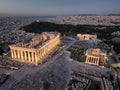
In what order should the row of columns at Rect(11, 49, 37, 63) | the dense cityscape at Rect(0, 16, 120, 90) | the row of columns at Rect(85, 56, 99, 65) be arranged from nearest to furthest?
the dense cityscape at Rect(0, 16, 120, 90), the row of columns at Rect(85, 56, 99, 65), the row of columns at Rect(11, 49, 37, 63)

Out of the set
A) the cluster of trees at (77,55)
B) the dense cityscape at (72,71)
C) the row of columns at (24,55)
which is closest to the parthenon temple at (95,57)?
the dense cityscape at (72,71)

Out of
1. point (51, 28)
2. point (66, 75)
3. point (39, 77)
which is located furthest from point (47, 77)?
point (51, 28)

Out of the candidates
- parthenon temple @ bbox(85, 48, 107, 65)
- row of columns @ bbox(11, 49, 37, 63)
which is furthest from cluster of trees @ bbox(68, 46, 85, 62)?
row of columns @ bbox(11, 49, 37, 63)

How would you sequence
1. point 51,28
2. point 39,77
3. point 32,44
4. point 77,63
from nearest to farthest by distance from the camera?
point 39,77 < point 77,63 < point 32,44 < point 51,28

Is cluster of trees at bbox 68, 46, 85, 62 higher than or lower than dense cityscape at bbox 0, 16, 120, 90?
higher

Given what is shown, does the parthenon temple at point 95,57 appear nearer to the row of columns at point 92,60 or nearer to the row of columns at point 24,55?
the row of columns at point 92,60

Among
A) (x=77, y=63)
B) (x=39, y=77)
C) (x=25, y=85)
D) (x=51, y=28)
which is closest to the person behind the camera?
(x=25, y=85)

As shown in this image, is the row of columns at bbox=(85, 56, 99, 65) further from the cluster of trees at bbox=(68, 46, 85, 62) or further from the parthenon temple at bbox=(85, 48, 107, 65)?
the cluster of trees at bbox=(68, 46, 85, 62)

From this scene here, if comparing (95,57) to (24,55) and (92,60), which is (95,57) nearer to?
(92,60)

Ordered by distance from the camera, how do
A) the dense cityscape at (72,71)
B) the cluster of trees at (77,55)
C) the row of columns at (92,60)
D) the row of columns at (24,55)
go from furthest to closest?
the cluster of trees at (77,55) → the row of columns at (24,55) → the row of columns at (92,60) → the dense cityscape at (72,71)

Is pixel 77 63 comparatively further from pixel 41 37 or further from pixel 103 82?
pixel 41 37

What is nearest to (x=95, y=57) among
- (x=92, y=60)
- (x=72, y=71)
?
(x=92, y=60)
